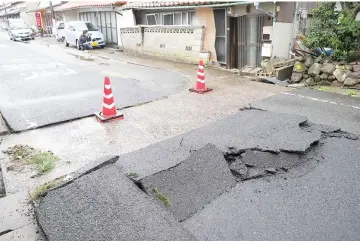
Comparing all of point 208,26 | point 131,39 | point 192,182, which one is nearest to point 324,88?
point 208,26

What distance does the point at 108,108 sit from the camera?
6.71m

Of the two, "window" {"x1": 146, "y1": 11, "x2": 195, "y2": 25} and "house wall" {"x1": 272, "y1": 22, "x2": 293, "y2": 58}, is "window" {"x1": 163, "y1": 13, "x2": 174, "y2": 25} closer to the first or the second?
"window" {"x1": 146, "y1": 11, "x2": 195, "y2": 25}

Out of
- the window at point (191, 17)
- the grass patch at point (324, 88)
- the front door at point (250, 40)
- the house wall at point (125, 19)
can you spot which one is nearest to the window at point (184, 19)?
the window at point (191, 17)

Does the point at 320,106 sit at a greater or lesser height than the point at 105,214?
greater

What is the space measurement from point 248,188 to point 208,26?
1020cm

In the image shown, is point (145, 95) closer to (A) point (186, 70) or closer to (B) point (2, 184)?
(A) point (186, 70)

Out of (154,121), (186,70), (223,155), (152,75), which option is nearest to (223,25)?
(186,70)

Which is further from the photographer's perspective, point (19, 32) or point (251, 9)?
point (19, 32)

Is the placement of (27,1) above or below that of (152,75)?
above

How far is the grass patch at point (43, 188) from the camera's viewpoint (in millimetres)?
3898

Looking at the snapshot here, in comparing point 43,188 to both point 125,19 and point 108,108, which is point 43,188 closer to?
point 108,108

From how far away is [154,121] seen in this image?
6.63 meters

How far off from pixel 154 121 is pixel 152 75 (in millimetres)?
5310

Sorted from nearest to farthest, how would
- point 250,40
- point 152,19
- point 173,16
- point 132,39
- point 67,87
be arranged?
point 67,87 < point 250,40 < point 173,16 < point 152,19 < point 132,39
